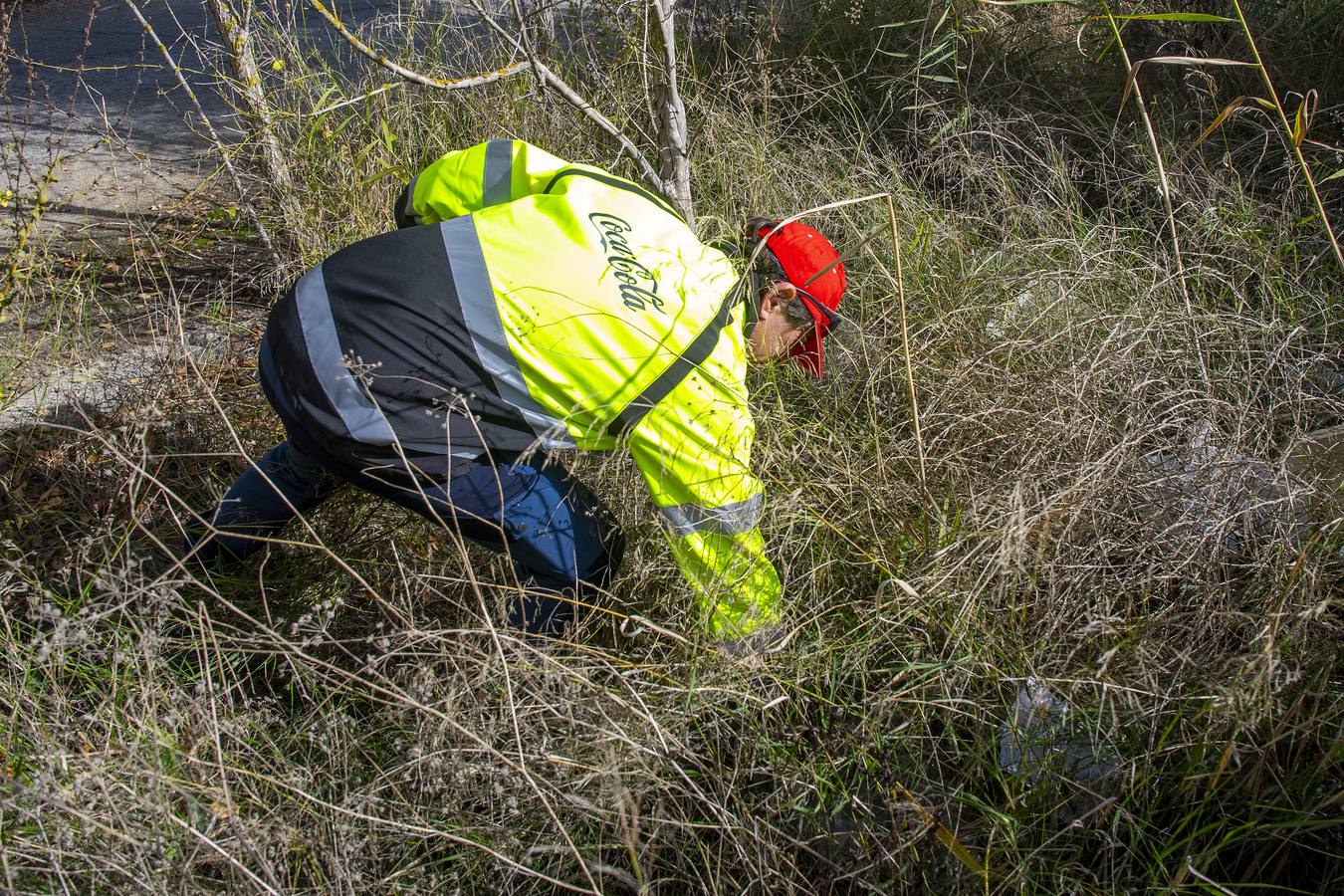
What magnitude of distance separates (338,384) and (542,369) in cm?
42

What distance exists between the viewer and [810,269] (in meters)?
2.24

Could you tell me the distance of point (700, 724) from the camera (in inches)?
75.0

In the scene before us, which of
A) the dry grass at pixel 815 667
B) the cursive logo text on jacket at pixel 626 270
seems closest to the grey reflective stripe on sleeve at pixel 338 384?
the dry grass at pixel 815 667

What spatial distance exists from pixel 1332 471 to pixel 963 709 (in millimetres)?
1170

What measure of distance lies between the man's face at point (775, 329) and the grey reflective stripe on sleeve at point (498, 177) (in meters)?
0.64

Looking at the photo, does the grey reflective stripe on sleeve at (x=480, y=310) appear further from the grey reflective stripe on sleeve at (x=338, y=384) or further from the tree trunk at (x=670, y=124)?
the tree trunk at (x=670, y=124)

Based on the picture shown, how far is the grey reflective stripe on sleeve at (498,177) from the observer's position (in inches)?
87.9

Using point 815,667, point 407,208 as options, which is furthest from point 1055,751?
point 407,208

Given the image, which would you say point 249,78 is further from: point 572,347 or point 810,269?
point 810,269

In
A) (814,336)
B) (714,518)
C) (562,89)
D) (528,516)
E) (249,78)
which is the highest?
(562,89)

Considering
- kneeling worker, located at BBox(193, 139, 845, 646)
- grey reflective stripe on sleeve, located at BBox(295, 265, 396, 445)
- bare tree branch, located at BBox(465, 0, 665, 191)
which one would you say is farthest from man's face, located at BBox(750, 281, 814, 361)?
bare tree branch, located at BBox(465, 0, 665, 191)

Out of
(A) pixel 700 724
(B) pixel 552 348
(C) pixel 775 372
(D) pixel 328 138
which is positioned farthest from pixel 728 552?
(D) pixel 328 138

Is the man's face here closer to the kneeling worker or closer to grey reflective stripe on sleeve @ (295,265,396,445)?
the kneeling worker

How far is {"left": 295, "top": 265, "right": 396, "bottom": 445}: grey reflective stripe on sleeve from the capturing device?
6.55ft
